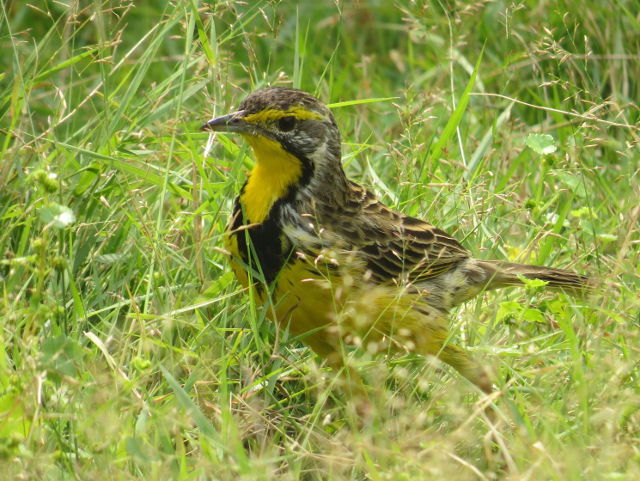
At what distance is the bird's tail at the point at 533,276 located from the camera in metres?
4.87

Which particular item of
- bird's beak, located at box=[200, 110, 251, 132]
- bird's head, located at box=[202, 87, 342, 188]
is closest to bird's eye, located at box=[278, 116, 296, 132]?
bird's head, located at box=[202, 87, 342, 188]

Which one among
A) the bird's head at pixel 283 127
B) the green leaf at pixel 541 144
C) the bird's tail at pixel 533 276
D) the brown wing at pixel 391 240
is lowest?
the bird's tail at pixel 533 276

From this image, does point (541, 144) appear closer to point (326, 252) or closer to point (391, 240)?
point (391, 240)

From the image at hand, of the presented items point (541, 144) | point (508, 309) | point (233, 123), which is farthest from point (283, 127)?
point (541, 144)

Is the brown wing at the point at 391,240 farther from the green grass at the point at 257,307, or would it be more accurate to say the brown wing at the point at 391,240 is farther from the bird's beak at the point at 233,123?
the bird's beak at the point at 233,123

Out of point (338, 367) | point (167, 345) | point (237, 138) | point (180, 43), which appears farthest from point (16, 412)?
point (180, 43)

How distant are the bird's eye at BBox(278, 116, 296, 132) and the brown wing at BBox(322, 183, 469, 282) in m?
0.43

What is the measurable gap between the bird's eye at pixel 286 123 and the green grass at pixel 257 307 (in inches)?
15.8

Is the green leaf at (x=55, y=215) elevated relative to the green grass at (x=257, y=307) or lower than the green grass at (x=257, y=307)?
elevated

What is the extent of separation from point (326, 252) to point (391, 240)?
23.5 inches

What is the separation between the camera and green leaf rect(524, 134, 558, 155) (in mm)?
5258

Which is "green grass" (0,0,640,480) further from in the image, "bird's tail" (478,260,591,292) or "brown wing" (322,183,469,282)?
"brown wing" (322,183,469,282)

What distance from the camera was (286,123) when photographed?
14.9 feet

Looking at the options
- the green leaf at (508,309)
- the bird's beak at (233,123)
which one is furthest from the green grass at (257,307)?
the bird's beak at (233,123)
